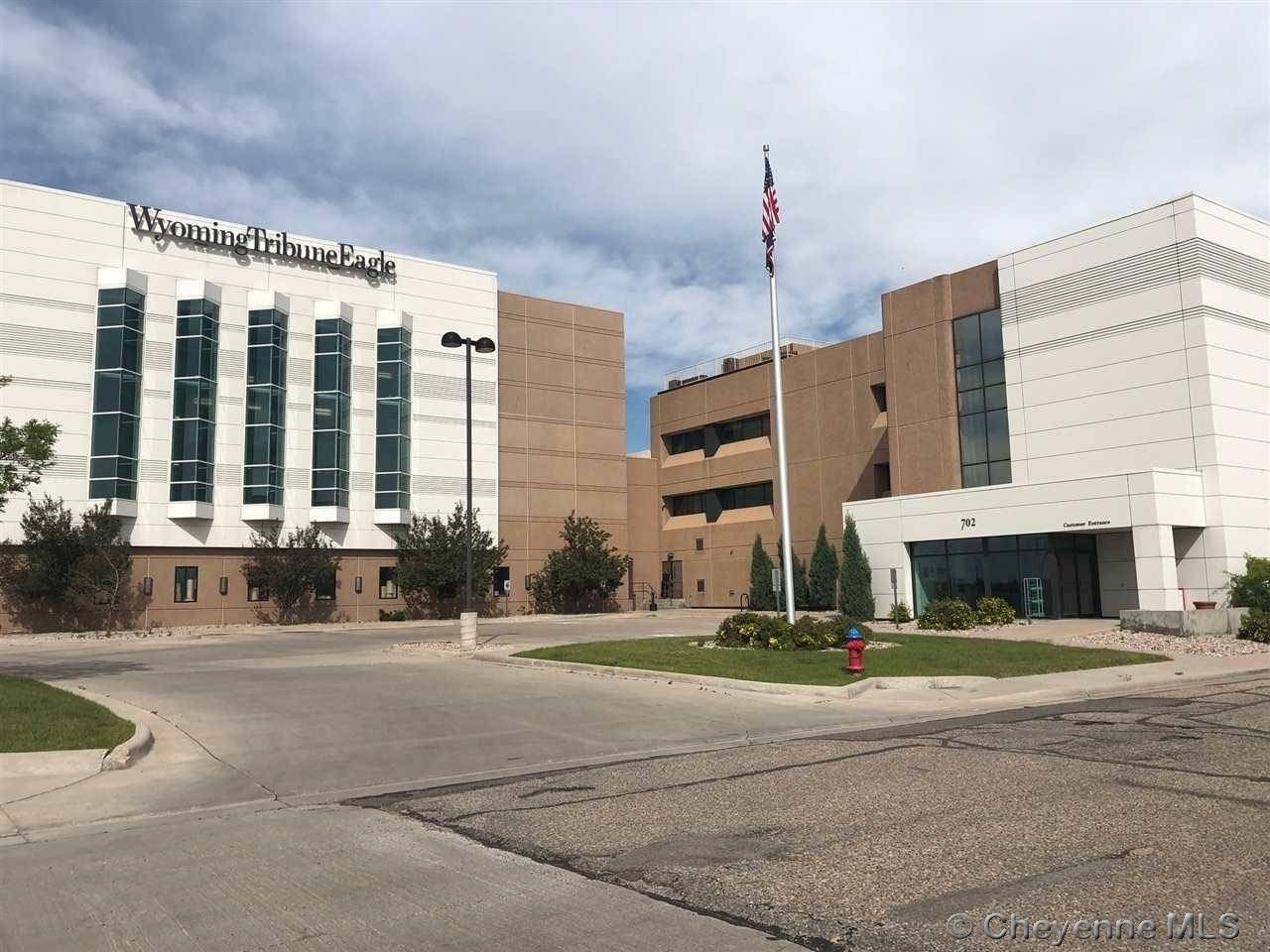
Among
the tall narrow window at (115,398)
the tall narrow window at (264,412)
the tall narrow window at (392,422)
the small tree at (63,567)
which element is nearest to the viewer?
the small tree at (63,567)

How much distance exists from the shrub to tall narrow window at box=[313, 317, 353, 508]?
35948mm

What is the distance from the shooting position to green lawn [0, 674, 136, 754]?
1086cm

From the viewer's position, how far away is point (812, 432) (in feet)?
163

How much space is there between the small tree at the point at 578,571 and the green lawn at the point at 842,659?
24225 mm

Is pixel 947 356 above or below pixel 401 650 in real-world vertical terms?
above

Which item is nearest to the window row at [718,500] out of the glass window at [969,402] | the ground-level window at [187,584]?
the glass window at [969,402]

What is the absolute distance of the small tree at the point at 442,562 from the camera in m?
45.1

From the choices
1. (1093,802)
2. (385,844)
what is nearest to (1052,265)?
(1093,802)

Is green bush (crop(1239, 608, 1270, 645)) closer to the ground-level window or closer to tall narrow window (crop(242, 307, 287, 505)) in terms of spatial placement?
tall narrow window (crop(242, 307, 287, 505))

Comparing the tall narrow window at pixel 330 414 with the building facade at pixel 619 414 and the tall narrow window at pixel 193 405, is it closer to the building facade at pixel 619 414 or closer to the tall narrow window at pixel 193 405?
the building facade at pixel 619 414

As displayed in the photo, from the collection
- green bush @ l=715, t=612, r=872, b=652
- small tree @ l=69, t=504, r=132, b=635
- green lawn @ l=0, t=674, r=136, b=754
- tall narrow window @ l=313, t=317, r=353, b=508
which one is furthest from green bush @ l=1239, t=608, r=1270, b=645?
small tree @ l=69, t=504, r=132, b=635

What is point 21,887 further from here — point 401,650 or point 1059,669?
point 401,650

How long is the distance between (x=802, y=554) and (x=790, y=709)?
35639 mm

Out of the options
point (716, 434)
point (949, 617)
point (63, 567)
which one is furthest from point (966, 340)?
point (63, 567)
